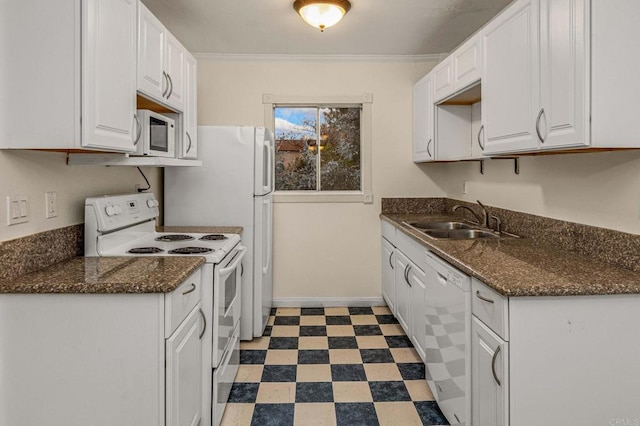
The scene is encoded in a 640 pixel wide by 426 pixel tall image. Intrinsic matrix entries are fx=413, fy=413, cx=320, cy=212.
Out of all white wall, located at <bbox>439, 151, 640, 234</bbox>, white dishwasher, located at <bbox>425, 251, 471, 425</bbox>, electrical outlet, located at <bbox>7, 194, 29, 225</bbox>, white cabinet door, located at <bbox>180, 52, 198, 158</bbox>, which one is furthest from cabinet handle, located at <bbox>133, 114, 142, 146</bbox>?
white wall, located at <bbox>439, 151, 640, 234</bbox>

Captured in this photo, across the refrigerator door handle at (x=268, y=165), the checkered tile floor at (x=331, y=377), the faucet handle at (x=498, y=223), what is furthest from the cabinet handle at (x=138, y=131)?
the faucet handle at (x=498, y=223)

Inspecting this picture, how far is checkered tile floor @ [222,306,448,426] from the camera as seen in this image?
221 cm

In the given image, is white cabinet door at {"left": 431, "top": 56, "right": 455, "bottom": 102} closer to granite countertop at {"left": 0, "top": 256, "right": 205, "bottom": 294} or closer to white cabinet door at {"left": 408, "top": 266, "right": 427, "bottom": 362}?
white cabinet door at {"left": 408, "top": 266, "right": 427, "bottom": 362}

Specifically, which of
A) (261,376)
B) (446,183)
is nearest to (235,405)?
(261,376)

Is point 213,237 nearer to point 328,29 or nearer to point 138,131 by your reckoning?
point 138,131

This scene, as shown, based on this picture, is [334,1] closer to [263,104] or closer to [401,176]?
[263,104]

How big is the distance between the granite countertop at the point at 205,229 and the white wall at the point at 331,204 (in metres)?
0.99

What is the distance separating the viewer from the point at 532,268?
170cm

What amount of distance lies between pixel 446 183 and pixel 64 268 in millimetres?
3265

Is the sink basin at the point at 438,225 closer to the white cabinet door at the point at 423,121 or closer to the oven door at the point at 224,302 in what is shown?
the white cabinet door at the point at 423,121

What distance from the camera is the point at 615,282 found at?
1.46 metres

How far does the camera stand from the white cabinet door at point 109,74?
1.52 metres

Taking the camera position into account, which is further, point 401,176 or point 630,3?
point 401,176

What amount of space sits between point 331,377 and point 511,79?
2.00m
